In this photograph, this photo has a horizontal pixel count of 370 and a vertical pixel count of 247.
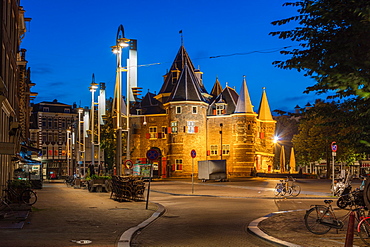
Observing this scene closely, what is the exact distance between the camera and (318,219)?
1215 cm

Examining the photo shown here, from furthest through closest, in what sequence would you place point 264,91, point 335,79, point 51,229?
1. point 264,91
2. point 51,229
3. point 335,79

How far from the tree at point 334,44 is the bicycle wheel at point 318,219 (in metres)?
2.92

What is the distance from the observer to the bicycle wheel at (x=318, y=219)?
12.1m

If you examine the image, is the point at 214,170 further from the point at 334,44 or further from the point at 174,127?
the point at 334,44

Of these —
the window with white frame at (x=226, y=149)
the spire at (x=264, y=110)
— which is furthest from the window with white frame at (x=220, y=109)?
the spire at (x=264, y=110)

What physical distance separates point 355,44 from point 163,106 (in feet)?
211

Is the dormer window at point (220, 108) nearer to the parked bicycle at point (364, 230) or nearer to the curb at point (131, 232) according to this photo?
the curb at point (131, 232)

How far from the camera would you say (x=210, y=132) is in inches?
2840

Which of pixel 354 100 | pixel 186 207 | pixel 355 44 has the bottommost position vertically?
pixel 186 207

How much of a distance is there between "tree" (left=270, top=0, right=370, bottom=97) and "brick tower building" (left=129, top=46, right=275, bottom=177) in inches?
2239

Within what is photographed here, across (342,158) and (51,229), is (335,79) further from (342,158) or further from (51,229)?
(342,158)

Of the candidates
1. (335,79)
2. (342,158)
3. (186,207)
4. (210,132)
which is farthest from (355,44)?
(210,132)

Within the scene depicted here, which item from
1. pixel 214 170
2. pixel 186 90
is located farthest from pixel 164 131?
pixel 214 170

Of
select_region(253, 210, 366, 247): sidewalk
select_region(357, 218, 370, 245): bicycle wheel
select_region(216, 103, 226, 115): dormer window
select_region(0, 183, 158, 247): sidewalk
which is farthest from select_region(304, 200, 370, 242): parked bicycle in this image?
select_region(216, 103, 226, 115): dormer window
